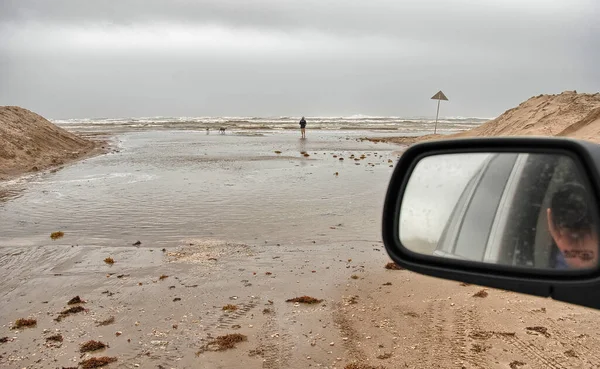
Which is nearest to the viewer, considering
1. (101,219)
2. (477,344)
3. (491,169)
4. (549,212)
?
(549,212)

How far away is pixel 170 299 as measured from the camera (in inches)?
213

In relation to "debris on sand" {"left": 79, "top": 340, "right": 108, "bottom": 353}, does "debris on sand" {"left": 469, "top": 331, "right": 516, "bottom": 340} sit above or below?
above

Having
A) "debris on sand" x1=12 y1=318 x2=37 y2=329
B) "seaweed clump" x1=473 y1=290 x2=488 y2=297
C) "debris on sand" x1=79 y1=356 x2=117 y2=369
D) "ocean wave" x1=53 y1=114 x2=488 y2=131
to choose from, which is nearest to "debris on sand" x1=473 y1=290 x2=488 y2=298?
"seaweed clump" x1=473 y1=290 x2=488 y2=297

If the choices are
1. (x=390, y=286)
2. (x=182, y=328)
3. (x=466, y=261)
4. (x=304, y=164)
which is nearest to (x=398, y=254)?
(x=466, y=261)

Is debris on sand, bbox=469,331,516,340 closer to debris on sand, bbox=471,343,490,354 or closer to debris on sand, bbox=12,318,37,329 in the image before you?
debris on sand, bbox=471,343,490,354

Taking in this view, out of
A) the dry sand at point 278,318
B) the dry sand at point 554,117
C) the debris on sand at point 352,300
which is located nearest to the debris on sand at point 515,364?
the dry sand at point 278,318

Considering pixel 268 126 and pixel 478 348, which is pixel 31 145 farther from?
pixel 268 126

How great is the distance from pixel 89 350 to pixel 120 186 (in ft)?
33.8

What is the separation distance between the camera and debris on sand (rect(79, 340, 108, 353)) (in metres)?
4.18

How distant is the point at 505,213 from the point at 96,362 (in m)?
3.74

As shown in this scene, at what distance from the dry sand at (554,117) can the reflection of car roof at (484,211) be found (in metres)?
12.4

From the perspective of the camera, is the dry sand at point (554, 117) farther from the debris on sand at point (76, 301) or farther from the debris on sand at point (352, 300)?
the debris on sand at point (76, 301)

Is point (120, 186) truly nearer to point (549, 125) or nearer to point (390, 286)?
point (390, 286)

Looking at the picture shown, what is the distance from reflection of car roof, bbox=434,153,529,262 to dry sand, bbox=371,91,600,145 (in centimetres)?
1244
